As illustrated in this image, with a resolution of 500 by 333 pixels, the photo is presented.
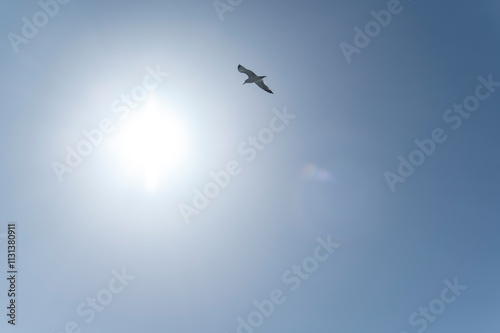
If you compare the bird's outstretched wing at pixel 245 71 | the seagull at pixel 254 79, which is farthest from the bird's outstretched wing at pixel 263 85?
the bird's outstretched wing at pixel 245 71

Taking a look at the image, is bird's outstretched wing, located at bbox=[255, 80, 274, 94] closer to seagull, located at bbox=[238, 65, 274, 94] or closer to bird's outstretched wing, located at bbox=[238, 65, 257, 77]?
seagull, located at bbox=[238, 65, 274, 94]

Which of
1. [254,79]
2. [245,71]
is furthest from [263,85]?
[245,71]

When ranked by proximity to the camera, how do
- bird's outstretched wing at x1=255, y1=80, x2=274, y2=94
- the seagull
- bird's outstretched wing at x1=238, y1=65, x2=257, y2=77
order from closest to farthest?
bird's outstretched wing at x1=238, y1=65, x2=257, y2=77
the seagull
bird's outstretched wing at x1=255, y1=80, x2=274, y2=94

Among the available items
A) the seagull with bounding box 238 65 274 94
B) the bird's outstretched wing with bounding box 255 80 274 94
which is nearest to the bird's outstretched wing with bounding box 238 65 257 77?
the seagull with bounding box 238 65 274 94

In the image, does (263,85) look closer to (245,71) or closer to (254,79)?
(254,79)

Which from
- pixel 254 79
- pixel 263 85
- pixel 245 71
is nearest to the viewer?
pixel 245 71

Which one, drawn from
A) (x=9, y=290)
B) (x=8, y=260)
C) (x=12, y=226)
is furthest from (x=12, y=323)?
(x=12, y=226)

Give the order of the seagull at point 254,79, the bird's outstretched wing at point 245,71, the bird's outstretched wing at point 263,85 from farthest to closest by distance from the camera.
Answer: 1. the bird's outstretched wing at point 263,85
2. the seagull at point 254,79
3. the bird's outstretched wing at point 245,71

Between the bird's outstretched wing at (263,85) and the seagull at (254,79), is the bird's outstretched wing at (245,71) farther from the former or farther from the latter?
the bird's outstretched wing at (263,85)

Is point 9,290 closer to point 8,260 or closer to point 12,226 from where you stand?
point 8,260

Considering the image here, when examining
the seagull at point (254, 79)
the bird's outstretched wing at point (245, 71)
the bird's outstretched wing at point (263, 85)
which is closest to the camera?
the bird's outstretched wing at point (245, 71)

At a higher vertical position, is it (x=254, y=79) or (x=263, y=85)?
(x=254, y=79)

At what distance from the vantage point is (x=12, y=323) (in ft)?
105

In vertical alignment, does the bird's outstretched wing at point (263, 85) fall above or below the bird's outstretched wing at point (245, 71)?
below
